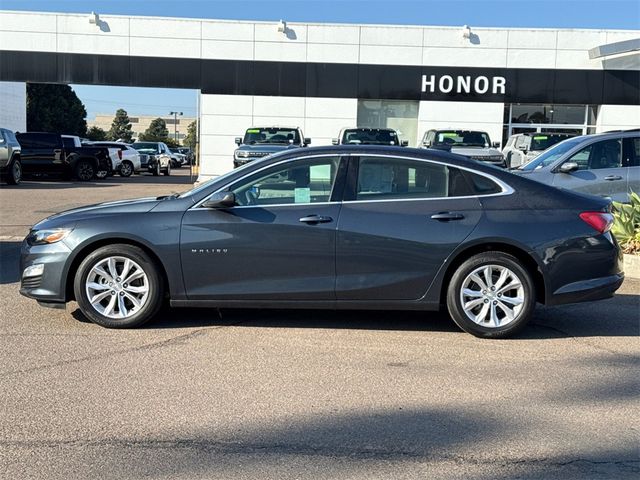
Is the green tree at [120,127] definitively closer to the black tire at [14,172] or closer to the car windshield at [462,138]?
the black tire at [14,172]

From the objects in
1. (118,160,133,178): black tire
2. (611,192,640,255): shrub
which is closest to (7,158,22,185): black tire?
(118,160,133,178): black tire

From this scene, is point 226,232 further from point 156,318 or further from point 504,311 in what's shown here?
point 504,311

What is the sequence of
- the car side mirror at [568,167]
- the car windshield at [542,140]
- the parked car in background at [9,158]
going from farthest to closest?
the parked car in background at [9,158] → the car windshield at [542,140] → the car side mirror at [568,167]

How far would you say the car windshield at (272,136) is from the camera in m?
19.3

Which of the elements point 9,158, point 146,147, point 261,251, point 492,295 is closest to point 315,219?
point 261,251

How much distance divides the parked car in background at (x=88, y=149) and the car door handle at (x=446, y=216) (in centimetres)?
2187

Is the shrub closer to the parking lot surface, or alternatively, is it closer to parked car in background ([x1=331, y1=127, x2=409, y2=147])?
the parking lot surface

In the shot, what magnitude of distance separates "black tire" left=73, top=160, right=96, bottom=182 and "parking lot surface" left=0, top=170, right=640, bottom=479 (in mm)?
19742

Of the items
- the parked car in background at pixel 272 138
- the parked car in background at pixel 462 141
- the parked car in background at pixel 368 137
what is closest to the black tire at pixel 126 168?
the parked car in background at pixel 272 138

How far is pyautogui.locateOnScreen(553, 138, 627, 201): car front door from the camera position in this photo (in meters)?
10.4

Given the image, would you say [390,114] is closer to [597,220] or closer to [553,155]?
[553,155]

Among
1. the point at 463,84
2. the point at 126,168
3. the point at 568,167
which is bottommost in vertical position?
the point at 126,168

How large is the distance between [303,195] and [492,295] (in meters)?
1.83

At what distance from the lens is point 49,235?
19.2ft
